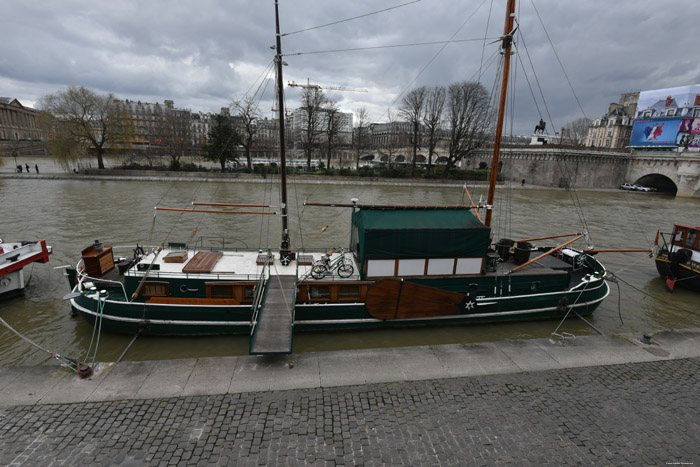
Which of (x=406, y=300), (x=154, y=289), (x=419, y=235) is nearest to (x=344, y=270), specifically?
(x=406, y=300)

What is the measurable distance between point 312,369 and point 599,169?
80.4 m

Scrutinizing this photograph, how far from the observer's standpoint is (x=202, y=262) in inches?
497

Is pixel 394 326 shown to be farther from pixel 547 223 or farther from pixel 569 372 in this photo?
pixel 547 223

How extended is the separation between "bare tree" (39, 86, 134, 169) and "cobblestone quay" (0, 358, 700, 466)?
5755 centimetres

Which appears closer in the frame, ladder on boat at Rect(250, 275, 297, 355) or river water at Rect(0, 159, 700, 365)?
ladder on boat at Rect(250, 275, 297, 355)

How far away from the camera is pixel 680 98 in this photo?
2667 inches

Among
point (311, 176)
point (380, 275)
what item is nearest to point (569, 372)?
point (380, 275)

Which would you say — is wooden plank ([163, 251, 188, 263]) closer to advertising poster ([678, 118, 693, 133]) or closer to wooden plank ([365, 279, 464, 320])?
wooden plank ([365, 279, 464, 320])

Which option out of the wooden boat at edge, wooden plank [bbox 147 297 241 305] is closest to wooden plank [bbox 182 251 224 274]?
the wooden boat at edge

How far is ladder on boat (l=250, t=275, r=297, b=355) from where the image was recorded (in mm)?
9002

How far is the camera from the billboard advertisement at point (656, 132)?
67.6 metres

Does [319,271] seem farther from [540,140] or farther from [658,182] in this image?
[540,140]

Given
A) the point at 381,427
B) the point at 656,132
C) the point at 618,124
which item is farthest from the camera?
the point at 618,124

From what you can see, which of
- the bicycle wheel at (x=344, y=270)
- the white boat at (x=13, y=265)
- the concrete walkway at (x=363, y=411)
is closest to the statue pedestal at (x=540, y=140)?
the bicycle wheel at (x=344, y=270)
